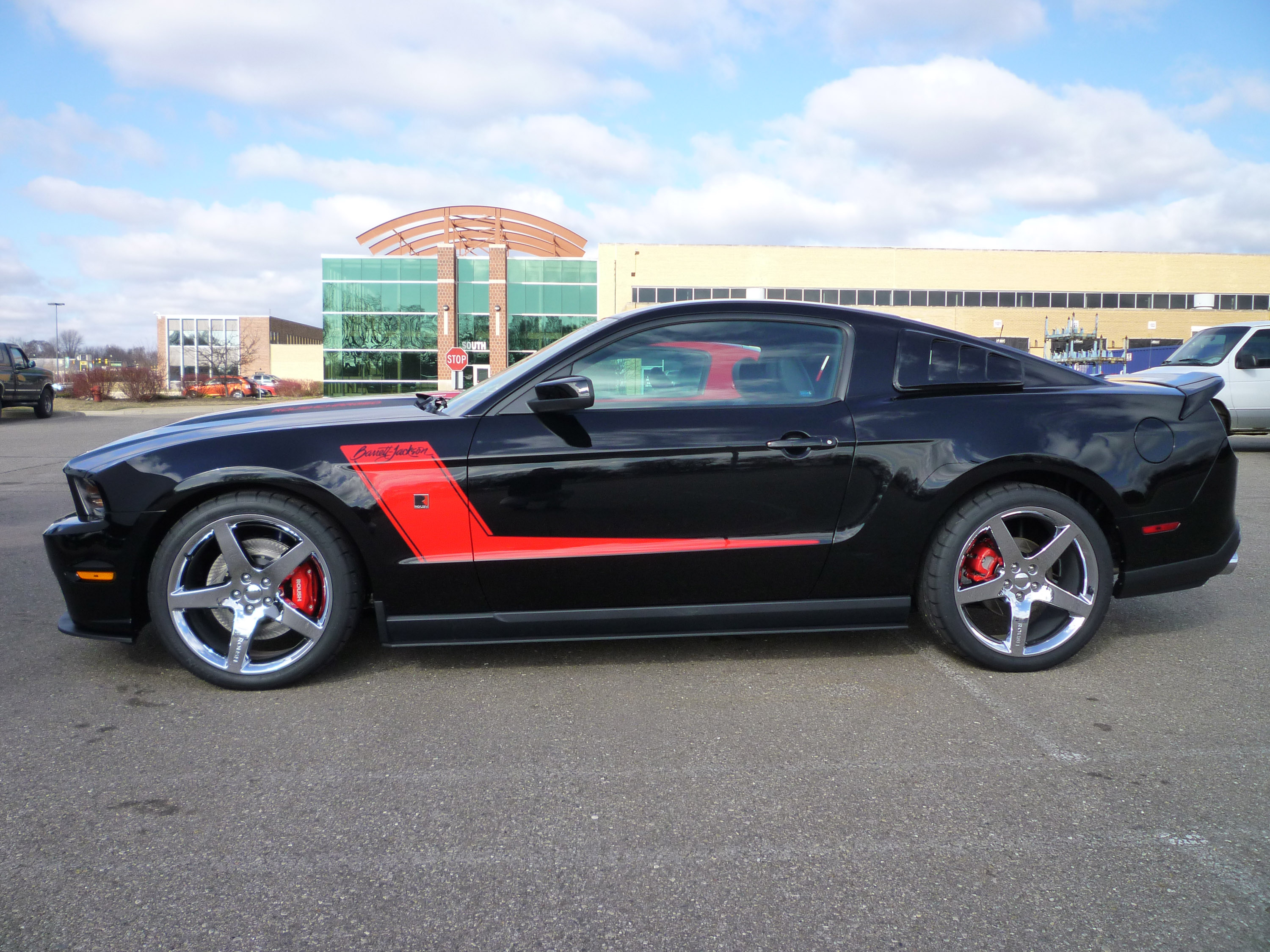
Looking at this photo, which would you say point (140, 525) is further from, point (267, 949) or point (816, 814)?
point (816, 814)

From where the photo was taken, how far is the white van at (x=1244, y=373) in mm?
12008

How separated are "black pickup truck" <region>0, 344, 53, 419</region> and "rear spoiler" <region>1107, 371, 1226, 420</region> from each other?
23824 mm

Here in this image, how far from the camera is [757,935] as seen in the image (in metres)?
1.92

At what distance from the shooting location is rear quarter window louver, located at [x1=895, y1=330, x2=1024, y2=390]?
3.62 m

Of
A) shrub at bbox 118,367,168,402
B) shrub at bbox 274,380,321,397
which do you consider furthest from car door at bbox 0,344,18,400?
shrub at bbox 274,380,321,397

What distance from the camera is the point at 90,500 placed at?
335 cm

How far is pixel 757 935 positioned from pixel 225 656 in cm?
231

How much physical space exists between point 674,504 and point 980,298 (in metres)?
51.2

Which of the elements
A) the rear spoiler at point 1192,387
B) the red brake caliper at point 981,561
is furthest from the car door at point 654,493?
the rear spoiler at point 1192,387

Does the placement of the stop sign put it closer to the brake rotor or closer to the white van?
the white van

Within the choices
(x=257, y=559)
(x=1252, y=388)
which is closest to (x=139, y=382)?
(x=1252, y=388)

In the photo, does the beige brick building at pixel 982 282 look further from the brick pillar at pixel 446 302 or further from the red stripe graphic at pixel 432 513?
the red stripe graphic at pixel 432 513

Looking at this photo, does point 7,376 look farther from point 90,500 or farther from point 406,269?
point 406,269

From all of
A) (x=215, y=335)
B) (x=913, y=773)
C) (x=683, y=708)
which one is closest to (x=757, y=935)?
(x=913, y=773)
